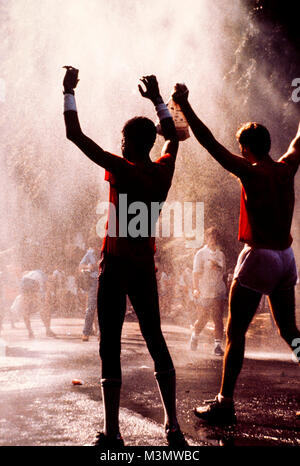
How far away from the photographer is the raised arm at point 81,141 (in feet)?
9.73

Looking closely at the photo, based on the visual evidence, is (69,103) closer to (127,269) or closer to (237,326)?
(127,269)

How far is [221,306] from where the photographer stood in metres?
8.37

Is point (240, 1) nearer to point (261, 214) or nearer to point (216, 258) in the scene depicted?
point (216, 258)

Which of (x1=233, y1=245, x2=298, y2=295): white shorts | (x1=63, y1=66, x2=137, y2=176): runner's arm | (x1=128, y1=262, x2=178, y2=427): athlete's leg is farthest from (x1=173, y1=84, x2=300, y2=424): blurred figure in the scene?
(x1=63, y1=66, x2=137, y2=176): runner's arm

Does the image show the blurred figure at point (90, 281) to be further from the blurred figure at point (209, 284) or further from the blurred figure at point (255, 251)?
the blurred figure at point (255, 251)

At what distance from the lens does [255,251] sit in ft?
11.6

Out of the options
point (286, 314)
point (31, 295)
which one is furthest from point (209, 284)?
point (286, 314)

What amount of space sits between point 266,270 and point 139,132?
3.95ft

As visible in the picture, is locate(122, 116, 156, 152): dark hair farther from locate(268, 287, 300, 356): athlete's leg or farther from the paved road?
the paved road

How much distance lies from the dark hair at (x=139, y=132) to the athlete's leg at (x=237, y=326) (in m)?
1.12

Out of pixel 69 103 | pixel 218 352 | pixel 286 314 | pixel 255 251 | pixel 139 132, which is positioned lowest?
pixel 218 352

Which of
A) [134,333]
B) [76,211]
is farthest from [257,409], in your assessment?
[76,211]

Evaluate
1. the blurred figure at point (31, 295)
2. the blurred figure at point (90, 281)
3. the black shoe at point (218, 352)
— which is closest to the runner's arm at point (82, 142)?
the black shoe at point (218, 352)

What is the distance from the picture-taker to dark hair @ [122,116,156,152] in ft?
10.7
